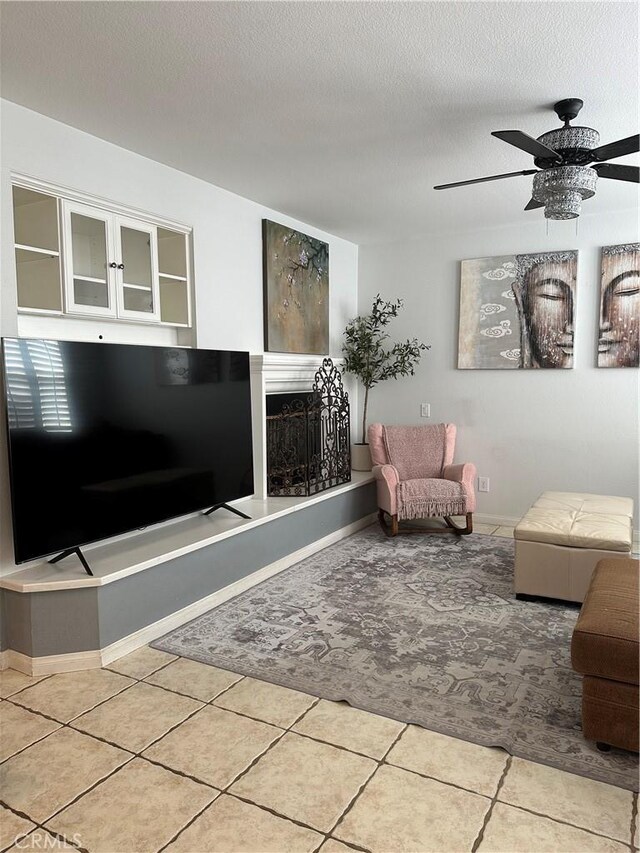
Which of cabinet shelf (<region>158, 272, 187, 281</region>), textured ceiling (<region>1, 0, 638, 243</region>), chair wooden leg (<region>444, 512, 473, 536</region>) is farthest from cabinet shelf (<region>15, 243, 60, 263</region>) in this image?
chair wooden leg (<region>444, 512, 473, 536</region>)

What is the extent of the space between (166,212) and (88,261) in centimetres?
69

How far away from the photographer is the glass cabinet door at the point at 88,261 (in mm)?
3000

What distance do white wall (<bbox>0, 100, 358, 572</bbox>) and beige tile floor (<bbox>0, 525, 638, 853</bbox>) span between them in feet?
3.14

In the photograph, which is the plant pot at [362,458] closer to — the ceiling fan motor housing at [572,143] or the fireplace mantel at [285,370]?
the fireplace mantel at [285,370]

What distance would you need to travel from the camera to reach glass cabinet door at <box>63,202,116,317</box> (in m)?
3.00

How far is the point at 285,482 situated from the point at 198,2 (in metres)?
3.12

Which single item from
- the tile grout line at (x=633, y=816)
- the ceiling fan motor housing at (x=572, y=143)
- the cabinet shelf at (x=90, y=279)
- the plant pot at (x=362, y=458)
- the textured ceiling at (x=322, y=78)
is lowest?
the tile grout line at (x=633, y=816)

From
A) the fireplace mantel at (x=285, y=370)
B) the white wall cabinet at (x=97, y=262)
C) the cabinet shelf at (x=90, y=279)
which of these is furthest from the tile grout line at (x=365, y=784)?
the fireplace mantel at (x=285, y=370)

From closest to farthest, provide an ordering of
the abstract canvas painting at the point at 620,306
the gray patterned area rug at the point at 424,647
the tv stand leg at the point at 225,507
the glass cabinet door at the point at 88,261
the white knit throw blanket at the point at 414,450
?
the gray patterned area rug at the point at 424,647 < the glass cabinet door at the point at 88,261 < the tv stand leg at the point at 225,507 < the abstract canvas painting at the point at 620,306 < the white knit throw blanket at the point at 414,450

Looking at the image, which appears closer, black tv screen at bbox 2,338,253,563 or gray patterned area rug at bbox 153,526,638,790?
gray patterned area rug at bbox 153,526,638,790

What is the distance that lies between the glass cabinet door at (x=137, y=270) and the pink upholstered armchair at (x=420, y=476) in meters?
2.27

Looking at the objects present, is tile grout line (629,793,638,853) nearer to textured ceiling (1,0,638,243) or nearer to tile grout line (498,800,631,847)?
tile grout line (498,800,631,847)

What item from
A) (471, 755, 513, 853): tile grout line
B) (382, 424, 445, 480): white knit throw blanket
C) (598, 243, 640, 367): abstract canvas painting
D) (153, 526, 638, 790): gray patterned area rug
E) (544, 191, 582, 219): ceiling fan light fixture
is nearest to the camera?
(471, 755, 513, 853): tile grout line

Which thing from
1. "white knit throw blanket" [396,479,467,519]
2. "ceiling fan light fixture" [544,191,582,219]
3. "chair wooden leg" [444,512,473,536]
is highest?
"ceiling fan light fixture" [544,191,582,219]
